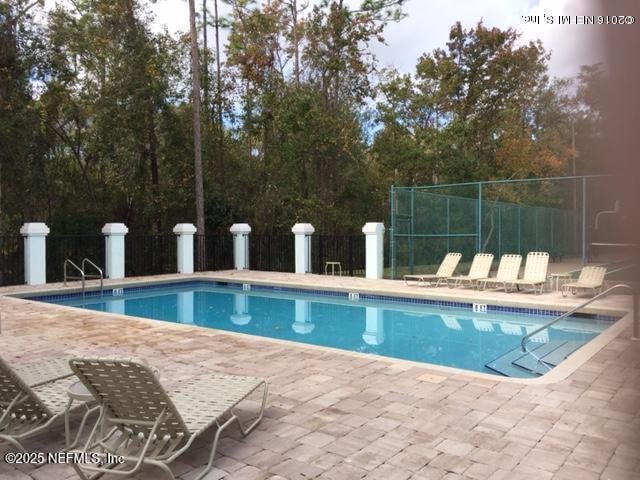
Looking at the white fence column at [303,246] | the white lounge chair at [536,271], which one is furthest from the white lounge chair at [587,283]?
the white fence column at [303,246]

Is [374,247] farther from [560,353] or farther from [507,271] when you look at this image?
[560,353]

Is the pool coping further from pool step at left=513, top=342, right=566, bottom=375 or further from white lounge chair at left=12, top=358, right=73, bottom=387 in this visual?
white lounge chair at left=12, top=358, right=73, bottom=387

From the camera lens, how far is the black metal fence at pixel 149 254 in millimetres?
15117

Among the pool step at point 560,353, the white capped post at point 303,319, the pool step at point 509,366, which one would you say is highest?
the pool step at point 560,353

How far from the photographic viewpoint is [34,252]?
39.2ft

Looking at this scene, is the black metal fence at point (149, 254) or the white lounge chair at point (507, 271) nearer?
the white lounge chair at point (507, 271)

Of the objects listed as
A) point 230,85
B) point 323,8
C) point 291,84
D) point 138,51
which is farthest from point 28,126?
point 323,8

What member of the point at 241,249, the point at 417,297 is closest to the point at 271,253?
the point at 241,249

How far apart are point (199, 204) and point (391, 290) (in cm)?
736

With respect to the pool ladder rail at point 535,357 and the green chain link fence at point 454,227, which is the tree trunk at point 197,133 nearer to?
the green chain link fence at point 454,227

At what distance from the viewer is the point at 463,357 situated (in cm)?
692

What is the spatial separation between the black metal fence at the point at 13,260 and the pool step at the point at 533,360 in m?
11.5

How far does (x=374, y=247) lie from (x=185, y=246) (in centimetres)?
536

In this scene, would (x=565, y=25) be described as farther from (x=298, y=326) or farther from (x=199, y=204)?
(x=199, y=204)
